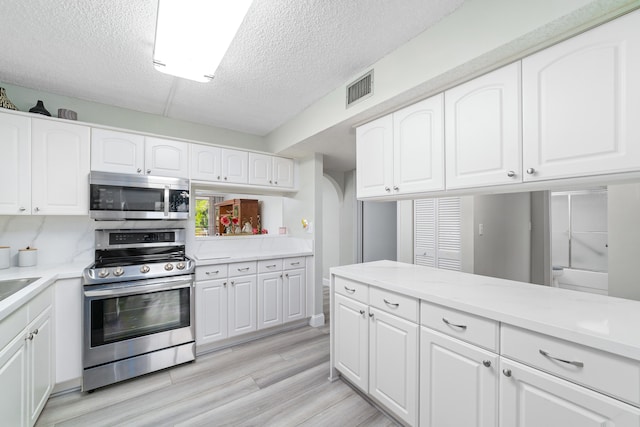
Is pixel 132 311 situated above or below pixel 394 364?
above

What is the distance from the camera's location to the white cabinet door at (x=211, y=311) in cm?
255

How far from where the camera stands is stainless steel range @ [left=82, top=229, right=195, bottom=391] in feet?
6.63

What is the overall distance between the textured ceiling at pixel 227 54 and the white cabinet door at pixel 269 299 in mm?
1933

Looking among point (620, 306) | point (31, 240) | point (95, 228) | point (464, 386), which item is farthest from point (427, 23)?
point (31, 240)

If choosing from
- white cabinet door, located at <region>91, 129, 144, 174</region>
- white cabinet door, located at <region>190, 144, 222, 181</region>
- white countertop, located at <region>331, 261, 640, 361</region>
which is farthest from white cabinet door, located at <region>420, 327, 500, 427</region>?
white cabinet door, located at <region>91, 129, 144, 174</region>

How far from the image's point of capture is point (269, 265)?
3004mm

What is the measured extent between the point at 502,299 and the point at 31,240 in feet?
12.2

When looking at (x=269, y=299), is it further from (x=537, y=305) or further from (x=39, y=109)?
(x=39, y=109)

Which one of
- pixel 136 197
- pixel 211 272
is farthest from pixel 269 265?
pixel 136 197

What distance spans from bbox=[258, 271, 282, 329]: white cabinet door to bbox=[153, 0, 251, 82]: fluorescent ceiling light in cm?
209

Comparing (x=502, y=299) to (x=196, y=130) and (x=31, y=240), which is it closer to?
(x=196, y=130)

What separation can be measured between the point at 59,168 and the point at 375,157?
271 cm

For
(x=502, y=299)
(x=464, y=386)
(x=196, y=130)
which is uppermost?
(x=196, y=130)

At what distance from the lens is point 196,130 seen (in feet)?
10.6
